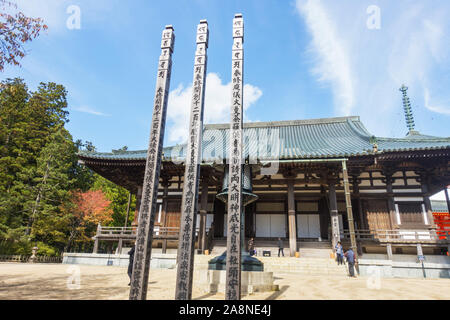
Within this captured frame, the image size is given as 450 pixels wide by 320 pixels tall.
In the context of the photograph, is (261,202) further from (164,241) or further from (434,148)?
(434,148)

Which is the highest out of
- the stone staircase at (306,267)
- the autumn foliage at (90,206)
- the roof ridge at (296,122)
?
the roof ridge at (296,122)

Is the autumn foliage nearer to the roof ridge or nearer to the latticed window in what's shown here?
the roof ridge

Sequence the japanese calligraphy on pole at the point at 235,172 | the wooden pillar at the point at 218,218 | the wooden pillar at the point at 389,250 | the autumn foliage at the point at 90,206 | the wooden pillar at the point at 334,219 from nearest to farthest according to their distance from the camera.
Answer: the japanese calligraphy on pole at the point at 235,172 → the wooden pillar at the point at 334,219 → the wooden pillar at the point at 389,250 → the wooden pillar at the point at 218,218 → the autumn foliage at the point at 90,206

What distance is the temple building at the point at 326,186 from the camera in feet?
47.4

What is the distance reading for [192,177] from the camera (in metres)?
5.78

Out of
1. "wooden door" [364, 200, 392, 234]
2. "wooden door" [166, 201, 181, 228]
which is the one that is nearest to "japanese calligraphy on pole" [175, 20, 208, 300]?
"wooden door" [166, 201, 181, 228]

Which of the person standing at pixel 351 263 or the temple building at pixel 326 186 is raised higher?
the temple building at pixel 326 186

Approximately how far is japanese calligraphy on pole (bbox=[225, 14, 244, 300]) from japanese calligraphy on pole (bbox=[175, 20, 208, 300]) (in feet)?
2.44

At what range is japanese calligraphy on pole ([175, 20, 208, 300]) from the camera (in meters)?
5.21

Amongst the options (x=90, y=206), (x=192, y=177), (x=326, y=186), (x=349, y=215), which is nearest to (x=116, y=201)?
(x=90, y=206)

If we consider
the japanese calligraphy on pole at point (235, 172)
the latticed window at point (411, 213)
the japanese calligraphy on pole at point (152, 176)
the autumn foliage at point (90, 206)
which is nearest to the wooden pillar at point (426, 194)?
the latticed window at point (411, 213)

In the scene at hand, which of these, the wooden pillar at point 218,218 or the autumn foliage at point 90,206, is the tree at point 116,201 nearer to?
the autumn foliage at point 90,206

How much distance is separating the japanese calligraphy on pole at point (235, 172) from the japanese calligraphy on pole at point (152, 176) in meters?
1.67
